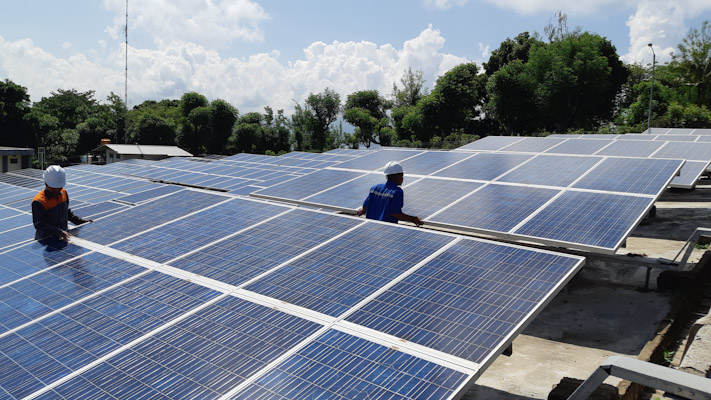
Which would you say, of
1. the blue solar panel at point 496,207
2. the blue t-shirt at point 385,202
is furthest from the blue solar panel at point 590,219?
the blue t-shirt at point 385,202

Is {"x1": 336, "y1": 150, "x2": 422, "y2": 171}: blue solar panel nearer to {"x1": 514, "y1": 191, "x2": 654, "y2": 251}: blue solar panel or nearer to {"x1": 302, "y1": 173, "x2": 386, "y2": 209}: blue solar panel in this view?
{"x1": 302, "y1": 173, "x2": 386, "y2": 209}: blue solar panel

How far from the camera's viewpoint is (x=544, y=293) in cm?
479

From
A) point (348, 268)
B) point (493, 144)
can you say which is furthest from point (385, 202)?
point (493, 144)

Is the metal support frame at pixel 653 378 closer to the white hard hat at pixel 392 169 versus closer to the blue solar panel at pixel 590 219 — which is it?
the blue solar panel at pixel 590 219

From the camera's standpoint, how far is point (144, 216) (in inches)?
336

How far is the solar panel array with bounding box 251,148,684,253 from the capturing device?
823 cm

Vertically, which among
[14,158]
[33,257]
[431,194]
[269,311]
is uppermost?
[431,194]

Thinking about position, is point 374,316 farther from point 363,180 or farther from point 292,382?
point 363,180

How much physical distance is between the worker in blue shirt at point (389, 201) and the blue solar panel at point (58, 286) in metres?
4.12

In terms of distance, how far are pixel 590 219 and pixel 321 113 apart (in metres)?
67.1

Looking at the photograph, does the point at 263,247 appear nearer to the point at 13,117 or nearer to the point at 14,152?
the point at 14,152

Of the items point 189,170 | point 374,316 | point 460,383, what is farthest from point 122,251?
point 189,170

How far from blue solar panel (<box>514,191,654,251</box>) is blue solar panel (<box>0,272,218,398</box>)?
218 inches

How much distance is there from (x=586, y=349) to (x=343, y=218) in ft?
17.3
